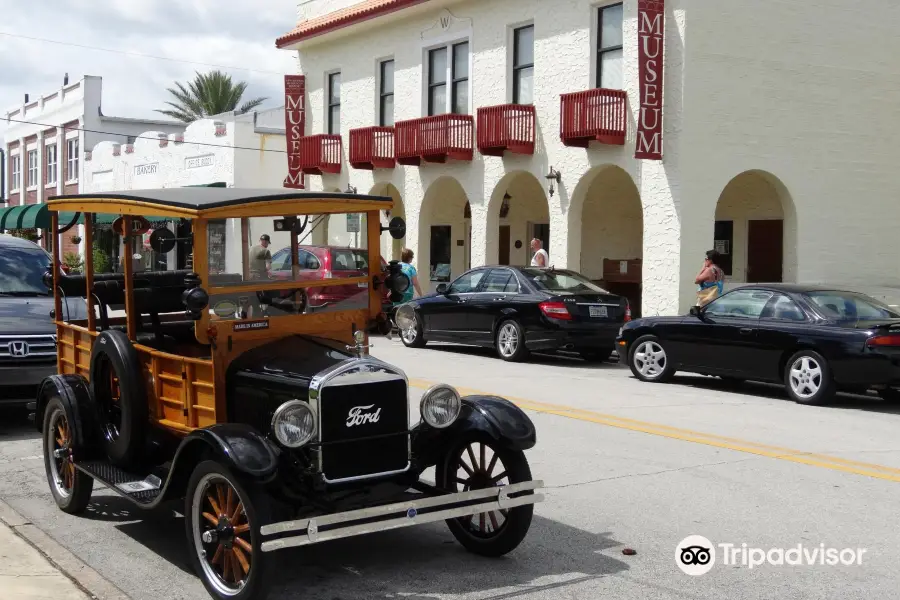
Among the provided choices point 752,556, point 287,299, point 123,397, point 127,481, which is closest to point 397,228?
point 287,299

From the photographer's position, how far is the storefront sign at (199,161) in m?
33.5

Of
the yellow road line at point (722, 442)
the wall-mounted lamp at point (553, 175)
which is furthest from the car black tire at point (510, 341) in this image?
the wall-mounted lamp at point (553, 175)

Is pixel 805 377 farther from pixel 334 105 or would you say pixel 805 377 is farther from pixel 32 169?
pixel 32 169

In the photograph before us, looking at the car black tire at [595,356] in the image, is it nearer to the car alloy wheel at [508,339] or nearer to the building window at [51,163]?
the car alloy wheel at [508,339]

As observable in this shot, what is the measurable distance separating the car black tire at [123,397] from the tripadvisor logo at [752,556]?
3.20m

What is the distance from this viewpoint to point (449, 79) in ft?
82.8

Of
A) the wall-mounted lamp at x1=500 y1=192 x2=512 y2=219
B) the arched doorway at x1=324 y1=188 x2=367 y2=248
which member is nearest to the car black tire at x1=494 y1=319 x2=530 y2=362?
the arched doorway at x1=324 y1=188 x2=367 y2=248

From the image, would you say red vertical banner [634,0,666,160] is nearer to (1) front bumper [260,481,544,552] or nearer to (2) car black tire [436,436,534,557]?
(2) car black tire [436,436,534,557]

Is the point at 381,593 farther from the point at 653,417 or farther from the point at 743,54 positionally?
the point at 743,54

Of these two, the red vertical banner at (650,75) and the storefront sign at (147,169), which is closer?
the red vertical banner at (650,75)

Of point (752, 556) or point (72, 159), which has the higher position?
point (72, 159)

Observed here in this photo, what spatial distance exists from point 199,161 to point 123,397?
28986 mm

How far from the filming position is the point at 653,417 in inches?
442

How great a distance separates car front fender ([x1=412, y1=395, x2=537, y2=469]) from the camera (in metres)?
5.93
